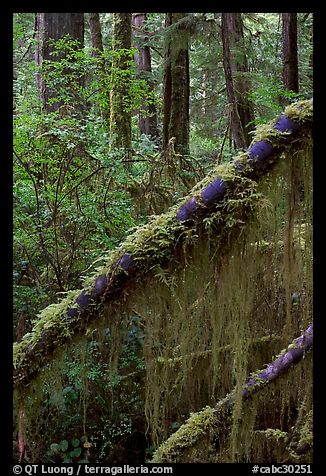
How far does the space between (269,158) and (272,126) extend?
0.18m

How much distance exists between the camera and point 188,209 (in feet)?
8.12

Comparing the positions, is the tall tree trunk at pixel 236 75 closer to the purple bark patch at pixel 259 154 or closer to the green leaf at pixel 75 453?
the purple bark patch at pixel 259 154

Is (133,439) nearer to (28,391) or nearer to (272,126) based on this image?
(28,391)

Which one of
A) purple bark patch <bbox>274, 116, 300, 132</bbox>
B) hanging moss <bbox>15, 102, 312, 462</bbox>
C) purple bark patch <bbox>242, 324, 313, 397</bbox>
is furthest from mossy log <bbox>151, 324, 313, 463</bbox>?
purple bark patch <bbox>274, 116, 300, 132</bbox>

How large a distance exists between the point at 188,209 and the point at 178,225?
0.11m

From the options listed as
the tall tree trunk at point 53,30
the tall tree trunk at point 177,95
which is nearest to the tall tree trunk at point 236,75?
the tall tree trunk at point 177,95

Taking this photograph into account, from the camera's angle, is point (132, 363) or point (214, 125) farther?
point (214, 125)

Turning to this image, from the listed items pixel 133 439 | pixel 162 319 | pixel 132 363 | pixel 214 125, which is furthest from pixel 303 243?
pixel 214 125

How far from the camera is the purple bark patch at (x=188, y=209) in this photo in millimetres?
2455

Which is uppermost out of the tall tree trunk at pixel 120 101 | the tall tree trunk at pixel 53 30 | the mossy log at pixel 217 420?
the tall tree trunk at pixel 53 30

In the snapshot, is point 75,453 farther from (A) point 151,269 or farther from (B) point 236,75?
(B) point 236,75

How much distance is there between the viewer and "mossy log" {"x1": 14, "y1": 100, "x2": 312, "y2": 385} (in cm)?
245

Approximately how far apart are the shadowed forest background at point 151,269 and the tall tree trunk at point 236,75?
4cm

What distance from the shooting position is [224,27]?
6.70 metres
